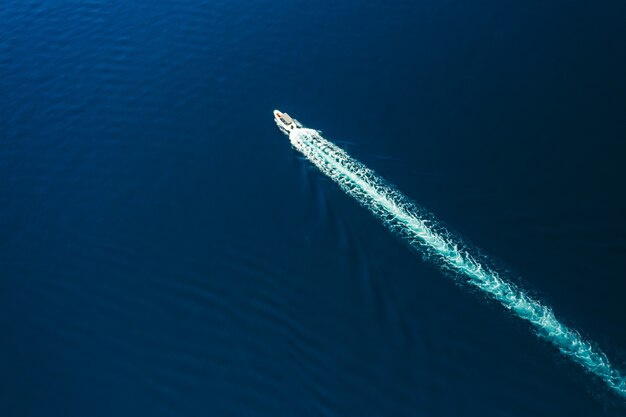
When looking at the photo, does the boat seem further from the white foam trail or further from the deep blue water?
the deep blue water

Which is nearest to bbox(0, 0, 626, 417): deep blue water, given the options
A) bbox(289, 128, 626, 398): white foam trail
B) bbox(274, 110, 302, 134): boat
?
bbox(289, 128, 626, 398): white foam trail

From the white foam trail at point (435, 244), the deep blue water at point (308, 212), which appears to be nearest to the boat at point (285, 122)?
the white foam trail at point (435, 244)

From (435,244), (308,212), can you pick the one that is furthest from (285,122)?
(435,244)

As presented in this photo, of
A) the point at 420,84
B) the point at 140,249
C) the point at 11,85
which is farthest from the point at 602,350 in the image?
the point at 11,85

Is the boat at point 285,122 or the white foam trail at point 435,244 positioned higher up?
the boat at point 285,122

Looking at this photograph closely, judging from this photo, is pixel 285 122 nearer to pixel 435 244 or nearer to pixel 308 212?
pixel 308 212

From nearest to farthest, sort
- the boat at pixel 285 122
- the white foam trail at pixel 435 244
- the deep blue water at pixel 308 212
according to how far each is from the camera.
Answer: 1. the white foam trail at pixel 435 244
2. the deep blue water at pixel 308 212
3. the boat at pixel 285 122

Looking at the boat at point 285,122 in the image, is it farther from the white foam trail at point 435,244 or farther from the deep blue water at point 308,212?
the deep blue water at point 308,212
